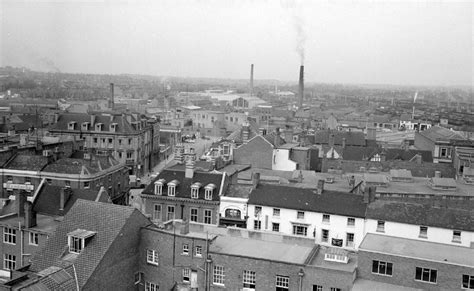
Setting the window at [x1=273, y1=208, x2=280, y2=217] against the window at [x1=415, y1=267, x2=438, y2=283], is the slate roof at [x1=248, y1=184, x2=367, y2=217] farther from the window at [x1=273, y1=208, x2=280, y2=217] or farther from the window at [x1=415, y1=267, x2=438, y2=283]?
the window at [x1=415, y1=267, x2=438, y2=283]

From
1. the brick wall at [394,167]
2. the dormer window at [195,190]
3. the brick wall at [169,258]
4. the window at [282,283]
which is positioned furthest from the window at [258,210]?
the brick wall at [394,167]

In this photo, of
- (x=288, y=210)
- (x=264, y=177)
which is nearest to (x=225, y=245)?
(x=288, y=210)

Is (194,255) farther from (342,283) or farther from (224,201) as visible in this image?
(224,201)

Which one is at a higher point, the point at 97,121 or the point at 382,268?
the point at 97,121

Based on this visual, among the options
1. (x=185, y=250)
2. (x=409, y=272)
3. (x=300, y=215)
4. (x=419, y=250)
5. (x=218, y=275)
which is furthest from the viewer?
(x=300, y=215)

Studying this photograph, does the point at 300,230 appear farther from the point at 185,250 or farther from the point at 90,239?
the point at 90,239

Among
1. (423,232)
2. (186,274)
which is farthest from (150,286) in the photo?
Answer: (423,232)

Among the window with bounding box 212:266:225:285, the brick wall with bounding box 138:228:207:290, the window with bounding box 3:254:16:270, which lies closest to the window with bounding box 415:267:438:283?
the window with bounding box 212:266:225:285
